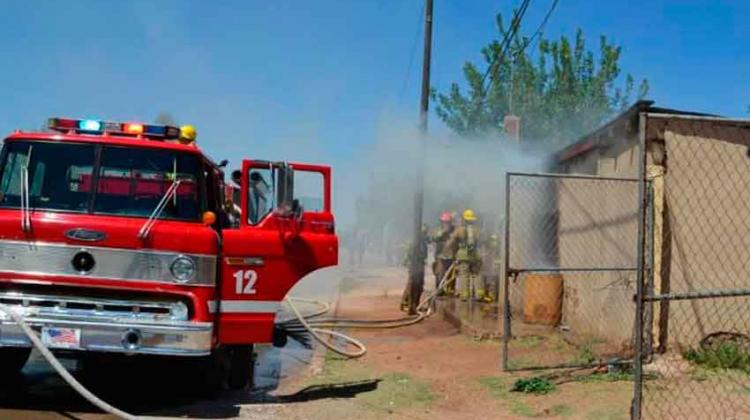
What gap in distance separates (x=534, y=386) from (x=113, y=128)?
454cm

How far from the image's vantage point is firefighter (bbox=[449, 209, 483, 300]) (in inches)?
561

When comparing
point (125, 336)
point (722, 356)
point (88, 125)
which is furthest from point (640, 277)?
point (88, 125)

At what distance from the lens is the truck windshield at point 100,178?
6.24 metres

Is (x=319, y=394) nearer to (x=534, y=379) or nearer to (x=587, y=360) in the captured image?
(x=534, y=379)

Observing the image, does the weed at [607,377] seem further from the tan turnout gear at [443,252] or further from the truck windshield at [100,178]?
the tan turnout gear at [443,252]

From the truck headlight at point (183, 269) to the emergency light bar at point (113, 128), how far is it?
1360mm

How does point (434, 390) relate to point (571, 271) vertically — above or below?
below

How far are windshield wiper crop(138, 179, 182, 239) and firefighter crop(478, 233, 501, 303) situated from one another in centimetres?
833

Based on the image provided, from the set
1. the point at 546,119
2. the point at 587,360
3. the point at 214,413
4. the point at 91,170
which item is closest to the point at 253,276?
the point at 214,413

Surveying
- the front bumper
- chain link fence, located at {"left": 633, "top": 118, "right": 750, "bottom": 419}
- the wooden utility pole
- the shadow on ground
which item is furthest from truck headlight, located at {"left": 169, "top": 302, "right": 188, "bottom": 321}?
the wooden utility pole

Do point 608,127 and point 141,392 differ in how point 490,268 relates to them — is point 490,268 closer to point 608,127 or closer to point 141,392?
point 608,127

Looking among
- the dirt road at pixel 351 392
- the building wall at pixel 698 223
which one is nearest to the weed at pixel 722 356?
the building wall at pixel 698 223

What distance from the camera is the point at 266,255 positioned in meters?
6.49

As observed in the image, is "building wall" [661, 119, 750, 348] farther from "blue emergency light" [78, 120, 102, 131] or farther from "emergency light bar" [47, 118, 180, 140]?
"blue emergency light" [78, 120, 102, 131]
